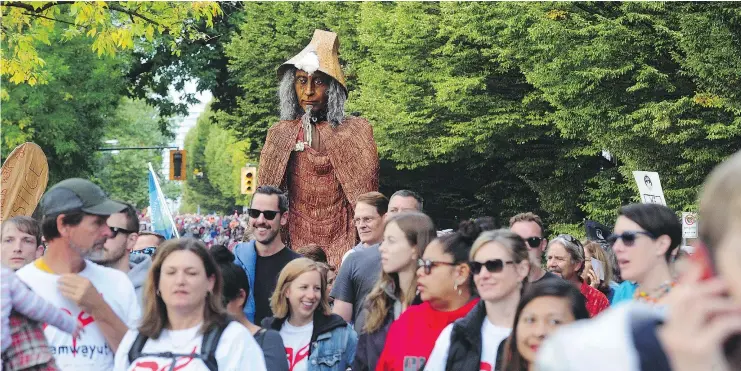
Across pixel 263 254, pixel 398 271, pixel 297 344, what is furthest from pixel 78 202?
pixel 263 254

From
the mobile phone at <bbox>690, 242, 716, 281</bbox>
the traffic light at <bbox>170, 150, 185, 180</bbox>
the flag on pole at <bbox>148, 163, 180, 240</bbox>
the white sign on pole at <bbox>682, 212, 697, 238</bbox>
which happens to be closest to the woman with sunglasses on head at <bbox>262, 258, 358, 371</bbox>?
the mobile phone at <bbox>690, 242, 716, 281</bbox>

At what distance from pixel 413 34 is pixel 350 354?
32.4 metres

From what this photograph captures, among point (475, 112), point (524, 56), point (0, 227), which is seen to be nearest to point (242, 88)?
point (475, 112)

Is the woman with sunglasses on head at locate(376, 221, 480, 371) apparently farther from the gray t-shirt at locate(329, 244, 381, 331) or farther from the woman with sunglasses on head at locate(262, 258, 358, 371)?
the gray t-shirt at locate(329, 244, 381, 331)

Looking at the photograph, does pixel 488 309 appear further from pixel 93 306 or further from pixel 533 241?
pixel 533 241

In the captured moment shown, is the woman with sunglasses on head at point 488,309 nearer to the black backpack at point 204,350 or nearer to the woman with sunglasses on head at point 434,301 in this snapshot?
the woman with sunglasses on head at point 434,301

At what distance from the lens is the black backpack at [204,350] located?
15.2ft

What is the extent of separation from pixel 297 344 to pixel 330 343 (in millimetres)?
171

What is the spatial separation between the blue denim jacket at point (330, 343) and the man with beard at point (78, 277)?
4.21ft

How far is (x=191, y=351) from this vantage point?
4.67 metres

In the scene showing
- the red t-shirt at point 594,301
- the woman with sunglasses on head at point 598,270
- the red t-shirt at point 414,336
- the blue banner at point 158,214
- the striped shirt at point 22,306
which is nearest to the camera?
the striped shirt at point 22,306

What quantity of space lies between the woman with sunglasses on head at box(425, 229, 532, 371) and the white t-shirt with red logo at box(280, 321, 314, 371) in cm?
138

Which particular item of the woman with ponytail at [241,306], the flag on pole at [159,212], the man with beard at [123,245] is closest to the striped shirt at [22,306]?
the woman with ponytail at [241,306]

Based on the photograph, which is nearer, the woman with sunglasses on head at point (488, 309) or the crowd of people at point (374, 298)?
the crowd of people at point (374, 298)
